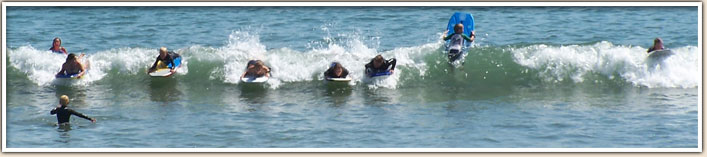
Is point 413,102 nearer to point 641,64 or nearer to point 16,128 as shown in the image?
point 641,64

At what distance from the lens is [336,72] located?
66.9 feet

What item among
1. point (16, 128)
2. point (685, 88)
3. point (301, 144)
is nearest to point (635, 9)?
point (685, 88)

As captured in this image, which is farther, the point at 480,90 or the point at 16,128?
the point at 480,90

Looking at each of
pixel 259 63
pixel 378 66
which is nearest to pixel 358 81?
pixel 378 66

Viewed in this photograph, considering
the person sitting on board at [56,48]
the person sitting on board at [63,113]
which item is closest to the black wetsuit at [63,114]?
the person sitting on board at [63,113]

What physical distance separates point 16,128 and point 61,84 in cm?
416

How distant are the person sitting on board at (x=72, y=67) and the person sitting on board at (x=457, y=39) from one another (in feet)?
26.0

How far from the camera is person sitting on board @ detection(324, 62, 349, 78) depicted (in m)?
20.4

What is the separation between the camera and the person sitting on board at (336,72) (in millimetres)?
20391

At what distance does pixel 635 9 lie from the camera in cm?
2711

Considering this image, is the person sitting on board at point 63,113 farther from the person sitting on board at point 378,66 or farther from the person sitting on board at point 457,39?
the person sitting on board at point 457,39

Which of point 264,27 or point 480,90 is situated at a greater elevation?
point 264,27

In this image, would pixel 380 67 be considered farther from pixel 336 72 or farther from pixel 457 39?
pixel 457 39

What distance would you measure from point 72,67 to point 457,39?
27.4 ft
